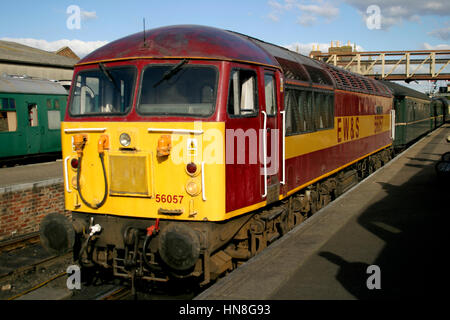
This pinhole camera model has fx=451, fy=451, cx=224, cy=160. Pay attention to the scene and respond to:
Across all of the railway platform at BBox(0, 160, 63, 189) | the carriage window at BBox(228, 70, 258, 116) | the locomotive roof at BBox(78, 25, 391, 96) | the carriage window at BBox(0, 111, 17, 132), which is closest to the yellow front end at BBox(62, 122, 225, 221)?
the carriage window at BBox(228, 70, 258, 116)

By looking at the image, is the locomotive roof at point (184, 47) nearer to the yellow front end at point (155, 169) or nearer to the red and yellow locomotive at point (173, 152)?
the red and yellow locomotive at point (173, 152)

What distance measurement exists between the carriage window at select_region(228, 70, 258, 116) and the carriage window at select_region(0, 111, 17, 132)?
12.0 metres

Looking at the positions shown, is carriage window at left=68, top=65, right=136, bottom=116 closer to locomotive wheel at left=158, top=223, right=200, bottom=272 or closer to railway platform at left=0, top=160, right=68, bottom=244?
locomotive wheel at left=158, top=223, right=200, bottom=272

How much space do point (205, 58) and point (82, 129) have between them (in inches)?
76.5

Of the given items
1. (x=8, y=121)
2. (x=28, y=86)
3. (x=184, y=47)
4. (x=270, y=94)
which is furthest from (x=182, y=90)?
(x=28, y=86)

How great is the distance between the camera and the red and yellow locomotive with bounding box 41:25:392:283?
18.2 feet

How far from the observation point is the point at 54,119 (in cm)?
1800

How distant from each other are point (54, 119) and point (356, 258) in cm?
1469

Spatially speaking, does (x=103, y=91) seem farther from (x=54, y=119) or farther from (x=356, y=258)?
(x=54, y=119)

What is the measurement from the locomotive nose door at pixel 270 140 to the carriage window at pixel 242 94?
228mm
